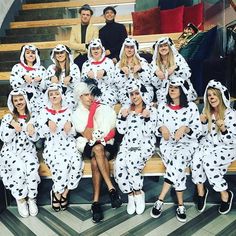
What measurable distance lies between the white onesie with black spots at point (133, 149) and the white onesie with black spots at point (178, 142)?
0.41 ft

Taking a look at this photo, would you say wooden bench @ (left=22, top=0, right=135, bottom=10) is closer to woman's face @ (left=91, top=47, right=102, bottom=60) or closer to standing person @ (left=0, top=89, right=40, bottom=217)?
woman's face @ (left=91, top=47, right=102, bottom=60)

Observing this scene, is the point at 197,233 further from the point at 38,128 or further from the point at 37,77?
the point at 37,77

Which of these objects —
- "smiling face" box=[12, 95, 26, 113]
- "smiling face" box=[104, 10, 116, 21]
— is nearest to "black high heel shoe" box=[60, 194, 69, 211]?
"smiling face" box=[12, 95, 26, 113]

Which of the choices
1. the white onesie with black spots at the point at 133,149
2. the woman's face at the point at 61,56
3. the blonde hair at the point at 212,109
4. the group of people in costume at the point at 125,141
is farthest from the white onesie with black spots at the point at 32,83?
the blonde hair at the point at 212,109

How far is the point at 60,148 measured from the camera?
11.2 ft

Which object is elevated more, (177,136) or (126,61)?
(126,61)

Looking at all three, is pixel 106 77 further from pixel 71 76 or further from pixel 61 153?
pixel 61 153

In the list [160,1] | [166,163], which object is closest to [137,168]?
[166,163]

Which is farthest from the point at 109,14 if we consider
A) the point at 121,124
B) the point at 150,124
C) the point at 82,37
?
the point at 150,124

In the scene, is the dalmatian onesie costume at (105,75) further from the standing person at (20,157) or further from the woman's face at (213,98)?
the woman's face at (213,98)

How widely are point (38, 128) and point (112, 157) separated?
86 centimetres

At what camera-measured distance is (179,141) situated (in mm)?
3320

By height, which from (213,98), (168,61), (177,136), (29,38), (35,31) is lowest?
(177,136)

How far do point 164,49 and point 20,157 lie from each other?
1989mm
